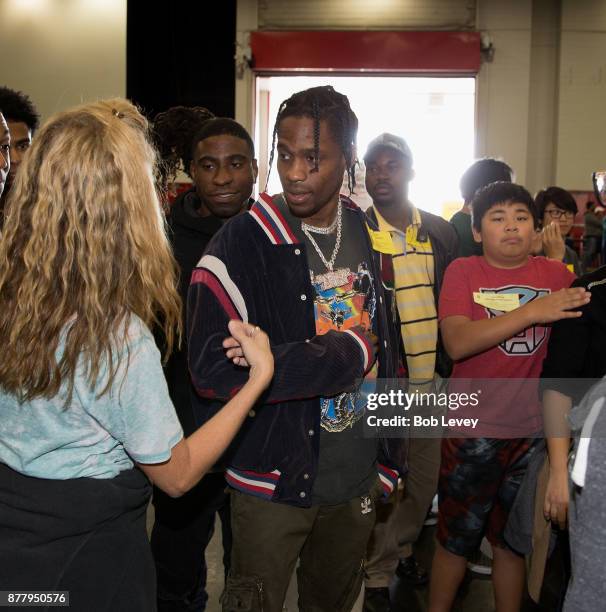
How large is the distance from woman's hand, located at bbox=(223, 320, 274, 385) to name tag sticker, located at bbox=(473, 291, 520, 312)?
107 centimetres

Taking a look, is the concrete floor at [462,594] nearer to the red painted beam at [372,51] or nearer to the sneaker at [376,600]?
the sneaker at [376,600]

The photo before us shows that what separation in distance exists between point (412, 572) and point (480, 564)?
12.6 inches

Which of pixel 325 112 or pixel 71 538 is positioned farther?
pixel 325 112

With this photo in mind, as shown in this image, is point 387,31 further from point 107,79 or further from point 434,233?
point 434,233

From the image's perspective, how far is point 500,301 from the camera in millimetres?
2246

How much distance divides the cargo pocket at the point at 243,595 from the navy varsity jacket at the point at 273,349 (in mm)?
216

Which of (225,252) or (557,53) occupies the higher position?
(557,53)

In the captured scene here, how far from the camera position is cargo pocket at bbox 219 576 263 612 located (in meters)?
1.68

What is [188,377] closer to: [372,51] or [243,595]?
[243,595]

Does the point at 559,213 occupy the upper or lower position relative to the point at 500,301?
upper

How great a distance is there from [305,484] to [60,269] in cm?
81

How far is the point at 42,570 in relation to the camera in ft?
3.85

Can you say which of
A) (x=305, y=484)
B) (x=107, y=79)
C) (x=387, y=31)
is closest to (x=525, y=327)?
(x=305, y=484)

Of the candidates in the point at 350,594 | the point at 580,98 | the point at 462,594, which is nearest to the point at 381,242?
the point at 350,594
